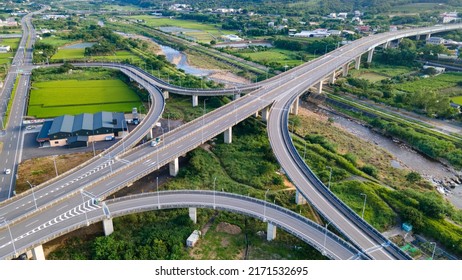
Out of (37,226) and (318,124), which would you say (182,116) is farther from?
(37,226)

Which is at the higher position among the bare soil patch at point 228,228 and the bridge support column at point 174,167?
the bridge support column at point 174,167

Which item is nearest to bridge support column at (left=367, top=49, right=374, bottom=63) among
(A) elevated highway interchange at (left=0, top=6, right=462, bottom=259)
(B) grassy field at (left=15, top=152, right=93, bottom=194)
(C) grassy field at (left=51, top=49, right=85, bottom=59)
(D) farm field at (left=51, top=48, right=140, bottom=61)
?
(A) elevated highway interchange at (left=0, top=6, right=462, bottom=259)

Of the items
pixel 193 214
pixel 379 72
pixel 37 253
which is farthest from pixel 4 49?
pixel 379 72

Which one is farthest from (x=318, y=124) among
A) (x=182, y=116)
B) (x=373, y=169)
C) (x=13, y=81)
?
(x=13, y=81)

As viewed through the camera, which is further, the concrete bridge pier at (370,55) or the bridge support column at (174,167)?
the concrete bridge pier at (370,55)

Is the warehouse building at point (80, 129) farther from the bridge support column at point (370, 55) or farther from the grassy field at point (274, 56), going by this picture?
the bridge support column at point (370, 55)

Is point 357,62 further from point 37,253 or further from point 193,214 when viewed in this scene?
point 37,253

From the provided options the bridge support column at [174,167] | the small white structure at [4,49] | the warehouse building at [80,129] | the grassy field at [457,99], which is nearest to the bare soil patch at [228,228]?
the bridge support column at [174,167]
